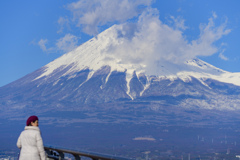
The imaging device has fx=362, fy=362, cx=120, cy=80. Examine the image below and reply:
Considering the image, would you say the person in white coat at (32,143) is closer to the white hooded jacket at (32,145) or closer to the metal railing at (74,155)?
the white hooded jacket at (32,145)

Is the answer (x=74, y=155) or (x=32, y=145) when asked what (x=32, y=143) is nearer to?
(x=32, y=145)

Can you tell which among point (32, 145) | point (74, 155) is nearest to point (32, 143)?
point (32, 145)

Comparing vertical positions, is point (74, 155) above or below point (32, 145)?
below

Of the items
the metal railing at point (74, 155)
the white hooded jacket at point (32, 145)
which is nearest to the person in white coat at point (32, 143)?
the white hooded jacket at point (32, 145)

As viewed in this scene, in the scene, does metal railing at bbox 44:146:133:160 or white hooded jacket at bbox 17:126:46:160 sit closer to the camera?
white hooded jacket at bbox 17:126:46:160

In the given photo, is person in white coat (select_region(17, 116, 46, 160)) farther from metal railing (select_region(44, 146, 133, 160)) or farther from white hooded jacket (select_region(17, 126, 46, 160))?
metal railing (select_region(44, 146, 133, 160))

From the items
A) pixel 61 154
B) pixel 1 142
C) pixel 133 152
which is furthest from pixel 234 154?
pixel 61 154

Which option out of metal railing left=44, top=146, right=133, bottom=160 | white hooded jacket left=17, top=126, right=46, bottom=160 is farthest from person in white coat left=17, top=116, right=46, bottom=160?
metal railing left=44, top=146, right=133, bottom=160
